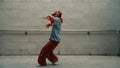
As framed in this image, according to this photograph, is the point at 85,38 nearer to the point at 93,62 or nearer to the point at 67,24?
the point at 67,24

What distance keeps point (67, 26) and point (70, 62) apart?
2.37m

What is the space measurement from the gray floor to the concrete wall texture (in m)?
0.68

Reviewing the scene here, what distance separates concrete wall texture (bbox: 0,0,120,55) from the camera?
13672 mm

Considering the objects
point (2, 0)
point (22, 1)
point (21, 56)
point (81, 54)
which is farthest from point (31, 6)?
point (81, 54)

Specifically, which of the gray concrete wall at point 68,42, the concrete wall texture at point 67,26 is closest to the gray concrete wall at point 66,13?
the concrete wall texture at point 67,26

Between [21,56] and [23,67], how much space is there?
118 inches

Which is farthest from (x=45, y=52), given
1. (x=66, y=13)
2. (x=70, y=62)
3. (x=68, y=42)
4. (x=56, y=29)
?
(x=66, y=13)

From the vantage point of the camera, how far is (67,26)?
1377 centimetres

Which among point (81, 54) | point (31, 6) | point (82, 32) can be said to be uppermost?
point (31, 6)

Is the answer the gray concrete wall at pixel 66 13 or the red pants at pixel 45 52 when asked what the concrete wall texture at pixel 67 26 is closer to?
the gray concrete wall at pixel 66 13

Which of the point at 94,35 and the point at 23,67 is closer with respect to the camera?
the point at 23,67

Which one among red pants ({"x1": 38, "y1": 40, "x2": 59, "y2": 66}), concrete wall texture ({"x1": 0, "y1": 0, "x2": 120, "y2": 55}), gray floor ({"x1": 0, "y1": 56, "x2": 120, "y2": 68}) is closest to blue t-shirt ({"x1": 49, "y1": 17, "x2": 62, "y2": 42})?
red pants ({"x1": 38, "y1": 40, "x2": 59, "y2": 66})

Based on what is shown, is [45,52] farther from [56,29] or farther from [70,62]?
[70,62]

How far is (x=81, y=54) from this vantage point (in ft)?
45.5
